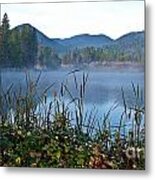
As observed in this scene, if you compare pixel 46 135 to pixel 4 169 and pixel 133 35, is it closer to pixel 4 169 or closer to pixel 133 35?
pixel 4 169

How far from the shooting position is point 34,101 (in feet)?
7.48

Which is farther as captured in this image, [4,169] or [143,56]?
[4,169]

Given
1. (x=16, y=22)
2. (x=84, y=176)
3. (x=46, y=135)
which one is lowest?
(x=84, y=176)

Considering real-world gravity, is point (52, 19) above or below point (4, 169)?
above

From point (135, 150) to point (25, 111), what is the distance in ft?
1.58

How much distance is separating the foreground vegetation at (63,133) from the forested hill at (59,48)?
77 millimetres

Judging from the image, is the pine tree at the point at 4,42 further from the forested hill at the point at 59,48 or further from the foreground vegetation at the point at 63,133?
the foreground vegetation at the point at 63,133

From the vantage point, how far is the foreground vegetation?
86.9 inches

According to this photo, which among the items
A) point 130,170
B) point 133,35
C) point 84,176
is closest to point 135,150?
point 130,170

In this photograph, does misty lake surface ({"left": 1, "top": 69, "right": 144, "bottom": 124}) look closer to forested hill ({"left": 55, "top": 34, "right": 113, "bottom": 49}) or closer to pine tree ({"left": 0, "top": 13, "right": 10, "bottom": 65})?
forested hill ({"left": 55, "top": 34, "right": 113, "bottom": 49})

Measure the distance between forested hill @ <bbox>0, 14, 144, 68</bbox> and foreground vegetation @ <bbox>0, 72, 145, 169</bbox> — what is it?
0.08 m

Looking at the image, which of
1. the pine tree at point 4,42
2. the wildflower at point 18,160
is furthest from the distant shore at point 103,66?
the wildflower at point 18,160

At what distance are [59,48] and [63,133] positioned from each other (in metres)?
0.35

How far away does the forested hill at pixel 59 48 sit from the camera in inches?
87.0
